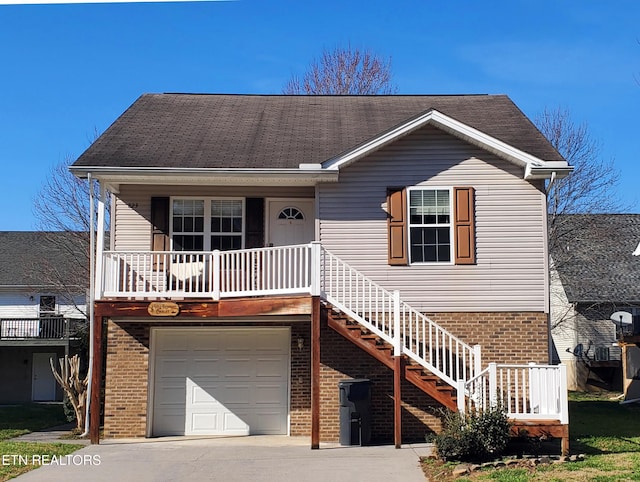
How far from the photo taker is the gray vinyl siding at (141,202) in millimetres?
16547

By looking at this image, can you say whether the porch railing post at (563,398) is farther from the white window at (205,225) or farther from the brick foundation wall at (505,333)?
the white window at (205,225)

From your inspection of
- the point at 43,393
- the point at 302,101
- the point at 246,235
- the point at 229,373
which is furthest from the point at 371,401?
the point at 43,393

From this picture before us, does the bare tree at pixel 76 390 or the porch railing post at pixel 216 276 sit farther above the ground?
the porch railing post at pixel 216 276

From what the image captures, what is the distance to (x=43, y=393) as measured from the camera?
32.8 metres

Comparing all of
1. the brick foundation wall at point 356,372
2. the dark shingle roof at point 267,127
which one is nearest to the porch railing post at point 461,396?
the brick foundation wall at point 356,372

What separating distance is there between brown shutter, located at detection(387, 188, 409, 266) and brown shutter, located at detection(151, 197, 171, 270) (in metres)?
4.69

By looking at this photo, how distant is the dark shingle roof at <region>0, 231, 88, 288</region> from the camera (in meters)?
31.6

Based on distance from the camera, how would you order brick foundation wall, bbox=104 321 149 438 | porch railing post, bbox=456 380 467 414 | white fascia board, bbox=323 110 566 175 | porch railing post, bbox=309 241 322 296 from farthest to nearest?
brick foundation wall, bbox=104 321 149 438, white fascia board, bbox=323 110 566 175, porch railing post, bbox=309 241 322 296, porch railing post, bbox=456 380 467 414

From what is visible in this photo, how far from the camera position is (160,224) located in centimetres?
1644

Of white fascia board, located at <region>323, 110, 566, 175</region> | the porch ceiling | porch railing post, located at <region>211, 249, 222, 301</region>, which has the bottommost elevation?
porch railing post, located at <region>211, 249, 222, 301</region>

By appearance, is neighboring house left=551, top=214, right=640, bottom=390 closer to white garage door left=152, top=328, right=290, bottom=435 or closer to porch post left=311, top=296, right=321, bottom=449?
white garage door left=152, top=328, right=290, bottom=435

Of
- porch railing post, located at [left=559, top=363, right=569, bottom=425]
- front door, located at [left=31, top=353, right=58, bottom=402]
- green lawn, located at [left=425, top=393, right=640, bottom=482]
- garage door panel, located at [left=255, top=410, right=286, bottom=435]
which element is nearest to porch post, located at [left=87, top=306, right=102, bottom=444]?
garage door panel, located at [left=255, top=410, right=286, bottom=435]

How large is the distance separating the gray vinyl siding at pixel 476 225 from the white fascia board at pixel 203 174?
697 millimetres

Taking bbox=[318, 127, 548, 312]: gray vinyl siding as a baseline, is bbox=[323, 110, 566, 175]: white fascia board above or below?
above
